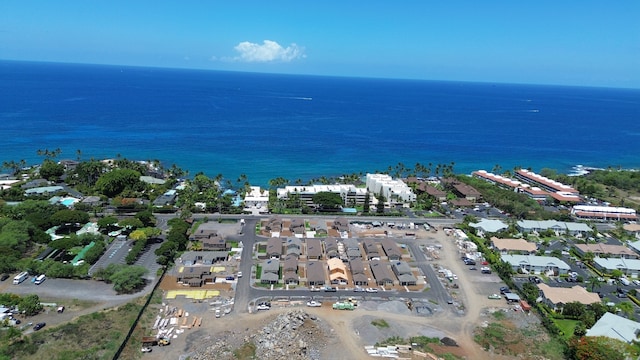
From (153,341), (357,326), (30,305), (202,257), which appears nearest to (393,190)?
(202,257)

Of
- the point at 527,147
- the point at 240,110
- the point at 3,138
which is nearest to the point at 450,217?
the point at 527,147

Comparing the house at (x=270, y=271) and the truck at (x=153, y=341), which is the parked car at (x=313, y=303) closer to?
the house at (x=270, y=271)

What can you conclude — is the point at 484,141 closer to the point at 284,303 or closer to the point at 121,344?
the point at 284,303

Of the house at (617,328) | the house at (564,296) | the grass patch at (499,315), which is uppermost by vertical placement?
the house at (617,328)

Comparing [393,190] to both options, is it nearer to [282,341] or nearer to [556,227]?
[556,227]

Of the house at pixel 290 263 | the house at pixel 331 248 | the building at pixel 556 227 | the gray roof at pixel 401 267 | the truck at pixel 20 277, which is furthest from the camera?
the building at pixel 556 227

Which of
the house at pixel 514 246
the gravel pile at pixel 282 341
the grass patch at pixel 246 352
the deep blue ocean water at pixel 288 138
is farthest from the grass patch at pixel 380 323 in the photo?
the deep blue ocean water at pixel 288 138
